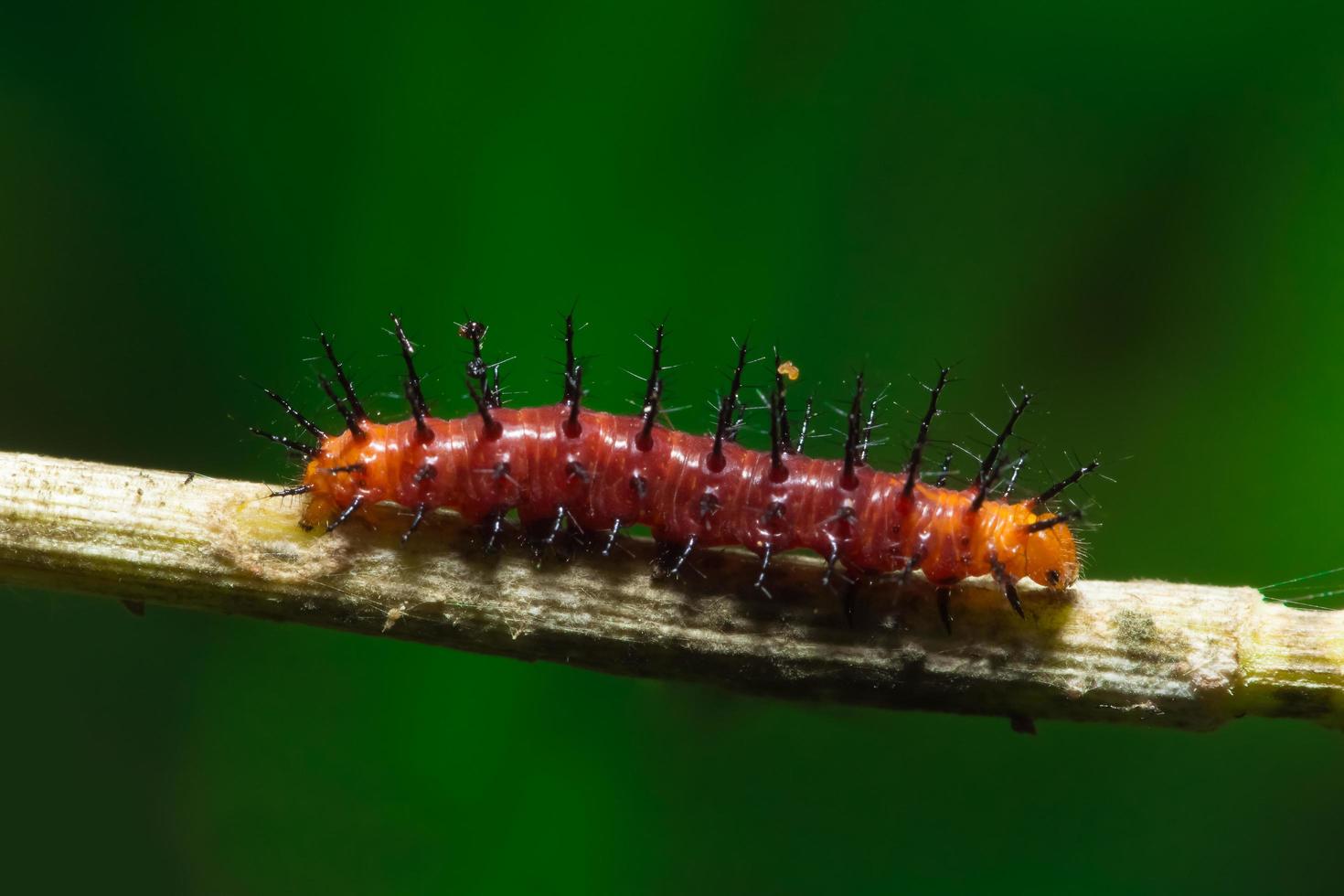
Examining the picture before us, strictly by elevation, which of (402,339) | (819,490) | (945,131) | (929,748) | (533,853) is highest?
(945,131)

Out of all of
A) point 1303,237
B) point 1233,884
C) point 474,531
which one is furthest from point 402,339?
point 1233,884

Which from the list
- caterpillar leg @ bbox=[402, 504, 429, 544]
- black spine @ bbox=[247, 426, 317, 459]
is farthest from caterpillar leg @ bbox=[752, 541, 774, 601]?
black spine @ bbox=[247, 426, 317, 459]

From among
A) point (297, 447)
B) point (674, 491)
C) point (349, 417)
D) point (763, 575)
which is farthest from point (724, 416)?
point (297, 447)

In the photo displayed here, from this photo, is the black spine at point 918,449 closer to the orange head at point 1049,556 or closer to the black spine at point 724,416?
the orange head at point 1049,556

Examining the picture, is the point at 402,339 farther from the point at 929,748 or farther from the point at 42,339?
the point at 929,748

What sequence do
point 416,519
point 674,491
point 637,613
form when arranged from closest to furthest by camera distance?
point 637,613 < point 416,519 < point 674,491

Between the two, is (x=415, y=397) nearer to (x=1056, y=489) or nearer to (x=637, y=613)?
(x=637, y=613)
